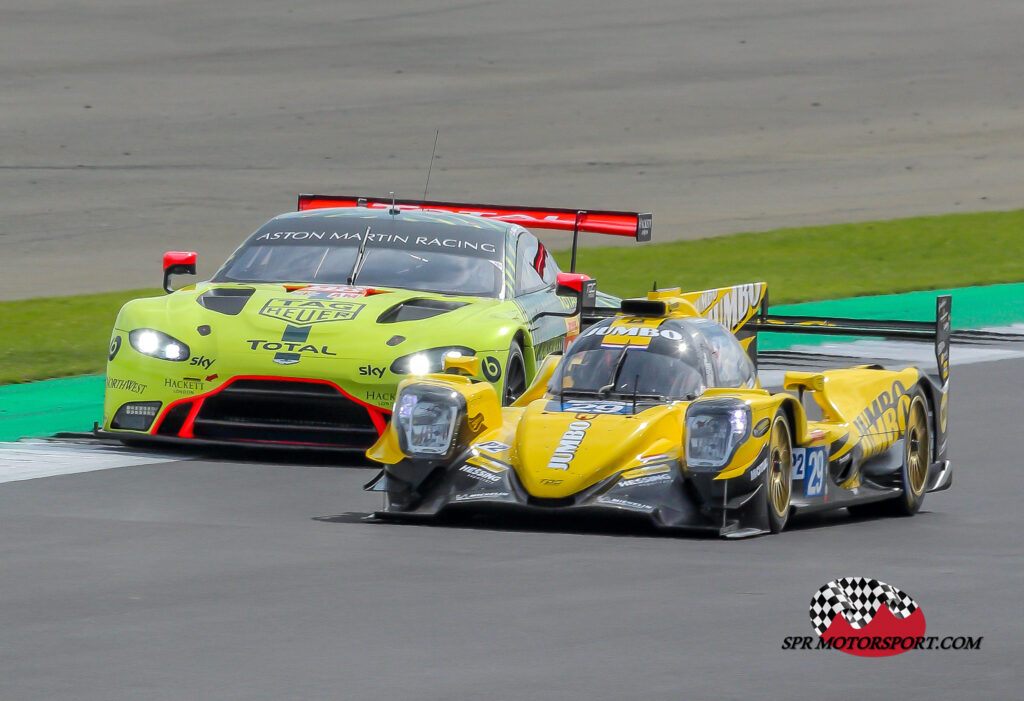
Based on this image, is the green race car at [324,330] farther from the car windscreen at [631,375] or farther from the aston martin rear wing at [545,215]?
the car windscreen at [631,375]

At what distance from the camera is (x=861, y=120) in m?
35.9

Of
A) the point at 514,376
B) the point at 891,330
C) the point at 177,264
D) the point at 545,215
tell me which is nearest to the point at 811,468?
the point at 891,330

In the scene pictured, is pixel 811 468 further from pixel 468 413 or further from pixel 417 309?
pixel 417 309

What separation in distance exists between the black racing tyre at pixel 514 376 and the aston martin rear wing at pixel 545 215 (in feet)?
5.55

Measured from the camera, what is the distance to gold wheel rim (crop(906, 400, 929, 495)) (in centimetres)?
1053

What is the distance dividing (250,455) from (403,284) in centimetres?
148

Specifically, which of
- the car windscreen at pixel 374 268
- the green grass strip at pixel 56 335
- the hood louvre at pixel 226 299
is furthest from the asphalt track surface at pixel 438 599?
the green grass strip at pixel 56 335

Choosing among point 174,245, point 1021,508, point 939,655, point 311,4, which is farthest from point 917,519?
point 311,4

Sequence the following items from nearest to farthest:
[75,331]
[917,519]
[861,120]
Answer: [917,519] → [75,331] → [861,120]

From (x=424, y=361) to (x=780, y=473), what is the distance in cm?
277

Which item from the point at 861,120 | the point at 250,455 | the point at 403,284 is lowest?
the point at 250,455

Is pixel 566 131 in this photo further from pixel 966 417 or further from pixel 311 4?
pixel 966 417

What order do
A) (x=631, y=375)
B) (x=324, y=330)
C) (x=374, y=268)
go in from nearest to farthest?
(x=631, y=375), (x=324, y=330), (x=374, y=268)

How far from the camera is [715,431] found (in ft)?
30.3
